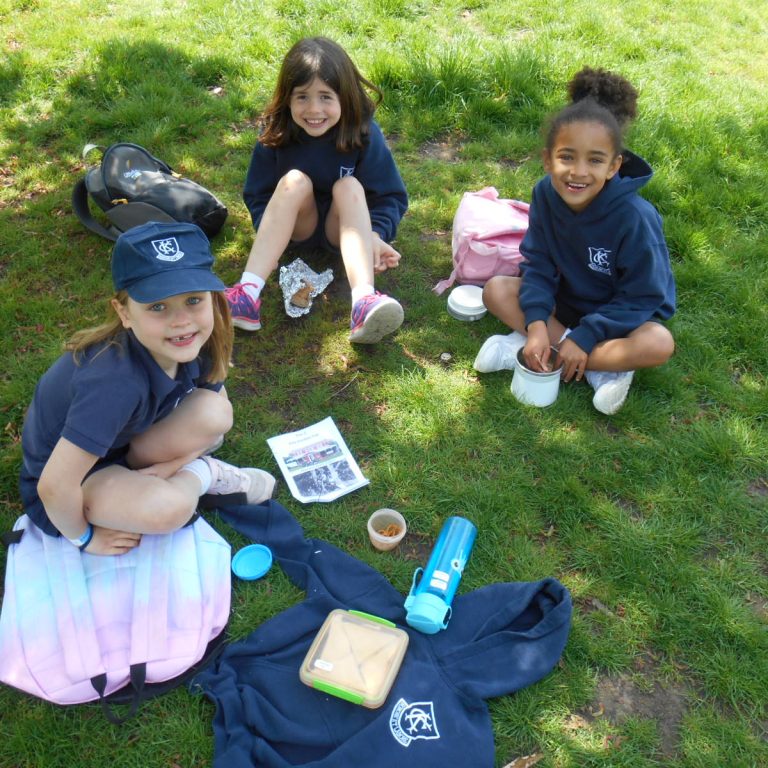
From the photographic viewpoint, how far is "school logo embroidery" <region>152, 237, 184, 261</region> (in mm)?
2076

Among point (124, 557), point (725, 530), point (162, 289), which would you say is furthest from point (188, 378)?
point (725, 530)

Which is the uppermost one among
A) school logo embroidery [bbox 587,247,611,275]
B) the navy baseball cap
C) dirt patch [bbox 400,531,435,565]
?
the navy baseball cap

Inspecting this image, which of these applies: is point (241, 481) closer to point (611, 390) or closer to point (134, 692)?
point (134, 692)

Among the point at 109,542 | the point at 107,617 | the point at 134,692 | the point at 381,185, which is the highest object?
the point at 381,185

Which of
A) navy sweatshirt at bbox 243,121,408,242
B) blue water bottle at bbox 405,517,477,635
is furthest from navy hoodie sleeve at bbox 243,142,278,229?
blue water bottle at bbox 405,517,477,635

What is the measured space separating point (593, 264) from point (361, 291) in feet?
3.71

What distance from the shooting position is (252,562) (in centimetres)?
254

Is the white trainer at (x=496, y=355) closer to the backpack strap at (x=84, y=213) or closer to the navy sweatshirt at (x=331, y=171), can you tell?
the navy sweatshirt at (x=331, y=171)

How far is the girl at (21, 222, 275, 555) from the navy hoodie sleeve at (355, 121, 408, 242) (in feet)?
4.84

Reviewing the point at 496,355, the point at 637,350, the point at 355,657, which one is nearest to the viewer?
the point at 355,657

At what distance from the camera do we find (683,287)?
3760mm

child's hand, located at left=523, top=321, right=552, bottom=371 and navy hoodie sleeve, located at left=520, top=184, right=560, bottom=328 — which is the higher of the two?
navy hoodie sleeve, located at left=520, top=184, right=560, bottom=328

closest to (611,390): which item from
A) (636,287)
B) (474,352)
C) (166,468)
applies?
(636,287)

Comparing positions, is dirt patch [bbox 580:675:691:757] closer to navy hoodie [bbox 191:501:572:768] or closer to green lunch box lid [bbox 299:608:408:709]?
navy hoodie [bbox 191:501:572:768]
